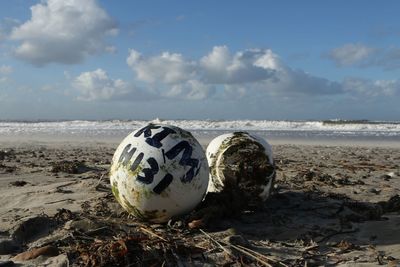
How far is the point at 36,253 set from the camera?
412 centimetres

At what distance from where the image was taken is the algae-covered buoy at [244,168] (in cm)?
580

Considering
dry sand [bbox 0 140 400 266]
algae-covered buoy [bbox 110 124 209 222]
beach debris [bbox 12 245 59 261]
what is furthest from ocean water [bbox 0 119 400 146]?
beach debris [bbox 12 245 59 261]

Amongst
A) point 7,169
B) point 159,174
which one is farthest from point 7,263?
point 7,169

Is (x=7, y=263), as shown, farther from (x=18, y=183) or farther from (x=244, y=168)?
(x=18, y=183)

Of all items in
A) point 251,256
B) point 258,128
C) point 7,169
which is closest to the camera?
point 251,256

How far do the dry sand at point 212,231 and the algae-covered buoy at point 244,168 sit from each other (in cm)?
31

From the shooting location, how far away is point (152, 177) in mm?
4797

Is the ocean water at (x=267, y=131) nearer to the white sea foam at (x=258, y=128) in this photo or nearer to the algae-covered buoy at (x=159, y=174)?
the white sea foam at (x=258, y=128)

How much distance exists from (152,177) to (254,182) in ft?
5.03

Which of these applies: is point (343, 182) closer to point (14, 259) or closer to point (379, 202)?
point (379, 202)

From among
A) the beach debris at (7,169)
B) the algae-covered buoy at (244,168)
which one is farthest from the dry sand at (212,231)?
the beach debris at (7,169)

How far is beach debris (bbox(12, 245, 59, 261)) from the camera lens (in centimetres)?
407

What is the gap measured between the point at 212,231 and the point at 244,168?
1166mm

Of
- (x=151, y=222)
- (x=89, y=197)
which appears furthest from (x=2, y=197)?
(x=151, y=222)
